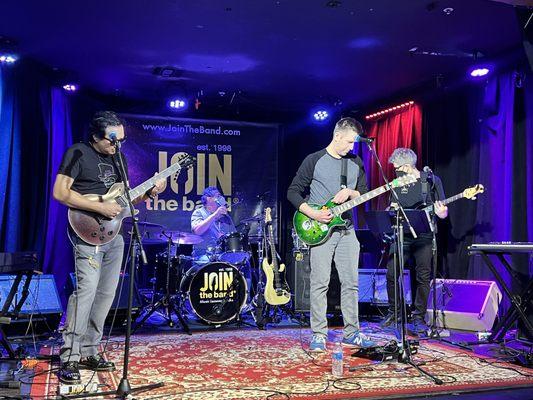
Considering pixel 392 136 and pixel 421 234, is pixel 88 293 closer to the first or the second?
pixel 421 234

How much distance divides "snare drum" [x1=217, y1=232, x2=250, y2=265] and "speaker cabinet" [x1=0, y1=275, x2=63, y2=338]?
6.98 feet

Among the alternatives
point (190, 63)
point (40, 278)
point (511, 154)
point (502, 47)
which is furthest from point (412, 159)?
point (40, 278)

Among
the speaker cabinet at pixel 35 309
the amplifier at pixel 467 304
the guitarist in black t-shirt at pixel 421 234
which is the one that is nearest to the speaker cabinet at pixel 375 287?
the guitarist in black t-shirt at pixel 421 234

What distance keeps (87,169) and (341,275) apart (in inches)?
103

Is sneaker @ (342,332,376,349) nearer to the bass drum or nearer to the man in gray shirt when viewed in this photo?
the man in gray shirt

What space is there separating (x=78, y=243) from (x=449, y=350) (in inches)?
149

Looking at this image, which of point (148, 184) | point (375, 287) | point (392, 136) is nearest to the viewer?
point (148, 184)

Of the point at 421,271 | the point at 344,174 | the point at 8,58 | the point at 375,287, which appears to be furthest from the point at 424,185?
the point at 8,58

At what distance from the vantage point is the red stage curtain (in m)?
9.33

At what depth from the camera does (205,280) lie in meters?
7.16

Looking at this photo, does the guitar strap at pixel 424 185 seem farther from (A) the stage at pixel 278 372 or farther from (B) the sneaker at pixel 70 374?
(B) the sneaker at pixel 70 374

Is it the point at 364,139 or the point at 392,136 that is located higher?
the point at 392,136

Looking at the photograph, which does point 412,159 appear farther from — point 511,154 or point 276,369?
point 276,369

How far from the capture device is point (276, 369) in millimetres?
4719
